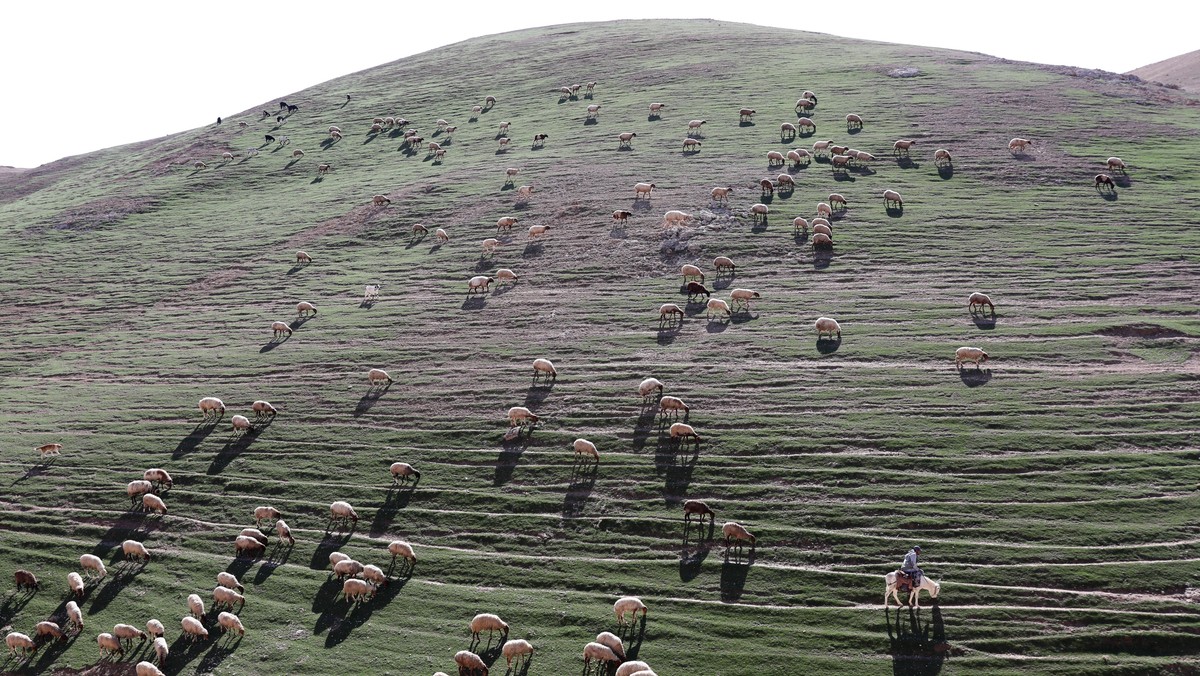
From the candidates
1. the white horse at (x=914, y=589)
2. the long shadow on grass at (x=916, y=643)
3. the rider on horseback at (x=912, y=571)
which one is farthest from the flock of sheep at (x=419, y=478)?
the long shadow on grass at (x=916, y=643)

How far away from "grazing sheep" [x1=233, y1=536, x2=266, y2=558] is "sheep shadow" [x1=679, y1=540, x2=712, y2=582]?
14.5 metres

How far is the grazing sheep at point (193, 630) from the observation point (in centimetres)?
2334

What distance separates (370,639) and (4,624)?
1273 cm

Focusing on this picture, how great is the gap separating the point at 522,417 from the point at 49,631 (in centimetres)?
1682

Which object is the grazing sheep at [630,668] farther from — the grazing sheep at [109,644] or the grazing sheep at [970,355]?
the grazing sheep at [970,355]

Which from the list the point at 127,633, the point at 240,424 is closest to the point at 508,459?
the point at 240,424

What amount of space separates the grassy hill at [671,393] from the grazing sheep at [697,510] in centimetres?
63

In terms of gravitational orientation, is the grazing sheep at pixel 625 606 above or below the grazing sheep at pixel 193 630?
above

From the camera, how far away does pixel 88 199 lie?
249 feet

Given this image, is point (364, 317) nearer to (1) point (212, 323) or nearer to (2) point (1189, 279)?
(1) point (212, 323)

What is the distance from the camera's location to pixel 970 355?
3200 cm

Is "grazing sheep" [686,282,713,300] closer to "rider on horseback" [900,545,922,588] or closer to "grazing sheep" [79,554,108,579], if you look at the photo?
"rider on horseback" [900,545,922,588]

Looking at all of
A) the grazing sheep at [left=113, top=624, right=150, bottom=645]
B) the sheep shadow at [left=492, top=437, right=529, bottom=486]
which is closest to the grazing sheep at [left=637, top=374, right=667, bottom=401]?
the sheep shadow at [left=492, top=437, right=529, bottom=486]

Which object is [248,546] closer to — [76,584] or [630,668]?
[76,584]
